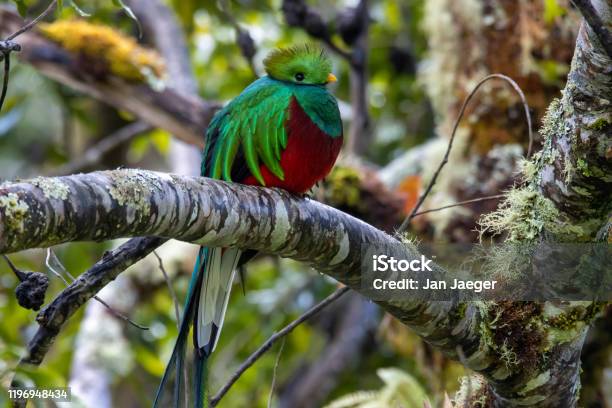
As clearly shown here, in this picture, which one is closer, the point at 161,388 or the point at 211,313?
the point at 161,388

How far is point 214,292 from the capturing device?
9.57 feet

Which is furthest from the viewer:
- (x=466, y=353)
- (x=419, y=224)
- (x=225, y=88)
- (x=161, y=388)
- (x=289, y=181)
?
(x=225, y=88)

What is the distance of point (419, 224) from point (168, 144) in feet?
9.96

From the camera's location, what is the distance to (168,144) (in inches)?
285

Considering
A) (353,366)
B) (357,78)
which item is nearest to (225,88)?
(357,78)

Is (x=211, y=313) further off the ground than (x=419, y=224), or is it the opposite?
(x=419, y=224)

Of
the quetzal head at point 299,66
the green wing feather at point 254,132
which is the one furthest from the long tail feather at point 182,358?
the quetzal head at point 299,66

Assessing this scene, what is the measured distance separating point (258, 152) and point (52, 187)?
1.17m

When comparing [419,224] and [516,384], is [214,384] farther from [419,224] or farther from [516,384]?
[516,384]

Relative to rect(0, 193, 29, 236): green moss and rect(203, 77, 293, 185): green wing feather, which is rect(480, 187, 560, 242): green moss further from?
rect(0, 193, 29, 236): green moss

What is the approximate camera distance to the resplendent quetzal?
9.41 ft

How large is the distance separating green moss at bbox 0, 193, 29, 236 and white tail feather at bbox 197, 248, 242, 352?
46.3 inches

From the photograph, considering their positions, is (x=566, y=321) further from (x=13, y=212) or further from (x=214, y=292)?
(x=13, y=212)

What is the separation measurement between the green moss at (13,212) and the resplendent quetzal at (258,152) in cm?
116
